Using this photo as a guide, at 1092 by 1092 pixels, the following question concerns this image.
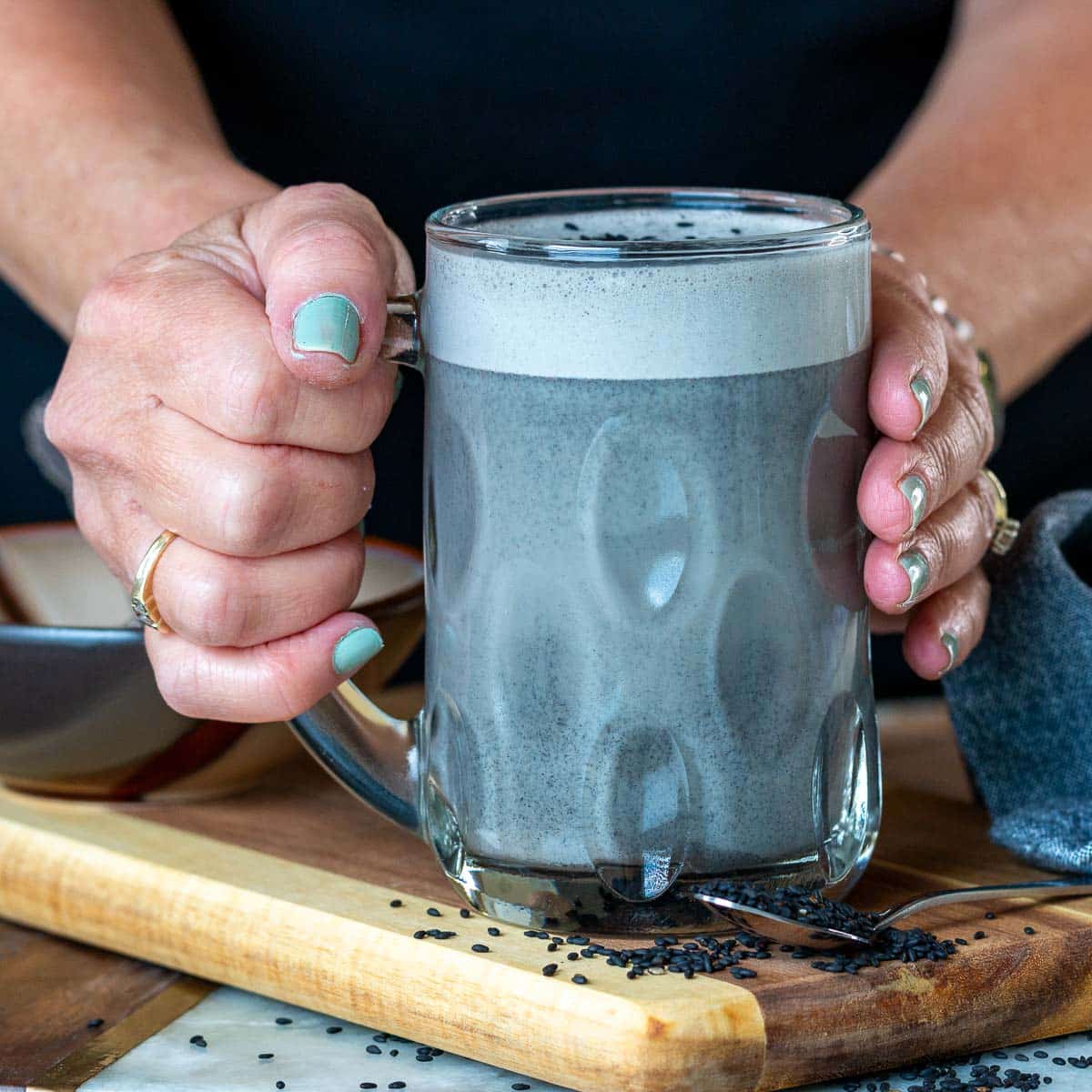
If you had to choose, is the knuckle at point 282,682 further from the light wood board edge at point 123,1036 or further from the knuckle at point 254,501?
the light wood board edge at point 123,1036

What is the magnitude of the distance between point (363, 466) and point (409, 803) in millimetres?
190

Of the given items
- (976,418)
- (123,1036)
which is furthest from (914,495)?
(123,1036)

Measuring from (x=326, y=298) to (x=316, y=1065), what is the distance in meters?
0.36

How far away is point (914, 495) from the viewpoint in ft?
2.46

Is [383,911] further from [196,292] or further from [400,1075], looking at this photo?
[196,292]

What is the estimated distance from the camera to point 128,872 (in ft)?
2.83

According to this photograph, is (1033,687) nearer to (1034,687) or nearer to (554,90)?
(1034,687)

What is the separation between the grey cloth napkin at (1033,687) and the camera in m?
0.89

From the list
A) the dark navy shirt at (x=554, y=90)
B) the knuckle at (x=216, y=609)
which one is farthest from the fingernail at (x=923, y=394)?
the dark navy shirt at (x=554, y=90)

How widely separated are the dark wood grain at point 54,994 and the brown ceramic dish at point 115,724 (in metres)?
0.10

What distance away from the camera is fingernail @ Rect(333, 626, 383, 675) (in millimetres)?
776

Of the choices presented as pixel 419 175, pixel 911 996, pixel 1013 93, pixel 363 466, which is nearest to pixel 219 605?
pixel 363 466

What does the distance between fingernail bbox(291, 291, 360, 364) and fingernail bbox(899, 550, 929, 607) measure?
30 cm

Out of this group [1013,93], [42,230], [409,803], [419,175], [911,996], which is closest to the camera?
[911,996]
